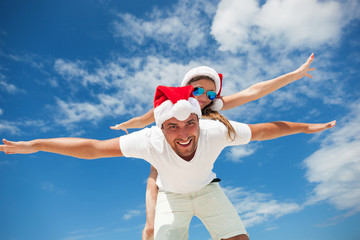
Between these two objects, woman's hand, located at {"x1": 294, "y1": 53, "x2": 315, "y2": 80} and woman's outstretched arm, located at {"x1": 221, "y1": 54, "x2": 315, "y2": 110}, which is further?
woman's hand, located at {"x1": 294, "y1": 53, "x2": 315, "y2": 80}

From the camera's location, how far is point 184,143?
3959 millimetres

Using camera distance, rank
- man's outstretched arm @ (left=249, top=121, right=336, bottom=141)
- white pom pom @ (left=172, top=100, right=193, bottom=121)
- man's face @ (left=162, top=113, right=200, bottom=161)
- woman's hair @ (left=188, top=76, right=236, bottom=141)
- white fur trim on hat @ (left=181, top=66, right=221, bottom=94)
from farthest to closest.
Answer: white fur trim on hat @ (left=181, top=66, right=221, bottom=94)
man's outstretched arm @ (left=249, top=121, right=336, bottom=141)
woman's hair @ (left=188, top=76, right=236, bottom=141)
man's face @ (left=162, top=113, right=200, bottom=161)
white pom pom @ (left=172, top=100, right=193, bottom=121)

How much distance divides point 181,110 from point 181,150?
581 mm

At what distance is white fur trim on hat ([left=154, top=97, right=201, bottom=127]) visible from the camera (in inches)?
151

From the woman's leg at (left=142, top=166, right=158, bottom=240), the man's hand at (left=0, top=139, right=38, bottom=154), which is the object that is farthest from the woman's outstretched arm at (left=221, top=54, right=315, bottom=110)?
the man's hand at (left=0, top=139, right=38, bottom=154)

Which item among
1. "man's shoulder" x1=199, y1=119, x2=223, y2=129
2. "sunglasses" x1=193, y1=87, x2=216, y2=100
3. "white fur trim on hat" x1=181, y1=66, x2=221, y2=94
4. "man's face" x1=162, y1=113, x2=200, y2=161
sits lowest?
"man's face" x1=162, y1=113, x2=200, y2=161

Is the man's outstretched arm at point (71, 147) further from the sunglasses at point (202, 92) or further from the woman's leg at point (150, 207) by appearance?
the sunglasses at point (202, 92)

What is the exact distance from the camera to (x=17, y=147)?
13.5 ft

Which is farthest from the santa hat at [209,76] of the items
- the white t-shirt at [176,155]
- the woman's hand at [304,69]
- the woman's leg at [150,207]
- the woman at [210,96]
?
the woman's hand at [304,69]

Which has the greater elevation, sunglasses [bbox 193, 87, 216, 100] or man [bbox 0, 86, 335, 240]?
sunglasses [bbox 193, 87, 216, 100]

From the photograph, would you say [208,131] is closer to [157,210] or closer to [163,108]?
[163,108]

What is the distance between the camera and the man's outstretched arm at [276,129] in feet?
14.6

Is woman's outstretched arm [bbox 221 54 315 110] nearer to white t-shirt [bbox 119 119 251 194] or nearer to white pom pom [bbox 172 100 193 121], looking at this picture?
white t-shirt [bbox 119 119 251 194]

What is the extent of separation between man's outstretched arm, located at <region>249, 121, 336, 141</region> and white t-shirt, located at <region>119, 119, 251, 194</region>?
15 centimetres
